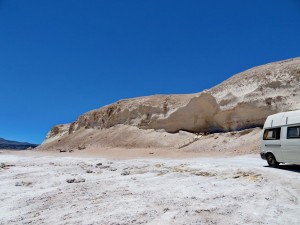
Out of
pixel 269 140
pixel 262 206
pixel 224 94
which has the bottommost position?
pixel 262 206

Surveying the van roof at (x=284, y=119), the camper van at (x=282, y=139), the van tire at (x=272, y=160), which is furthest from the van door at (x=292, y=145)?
the van tire at (x=272, y=160)

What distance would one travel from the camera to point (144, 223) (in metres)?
6.32

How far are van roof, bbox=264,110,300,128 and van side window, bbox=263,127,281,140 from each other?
21cm

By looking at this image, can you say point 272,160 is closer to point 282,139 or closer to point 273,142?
point 273,142

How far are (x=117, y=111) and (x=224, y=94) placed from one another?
19.2 m

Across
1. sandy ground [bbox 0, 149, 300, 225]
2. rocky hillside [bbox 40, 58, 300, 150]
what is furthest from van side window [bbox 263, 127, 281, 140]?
rocky hillside [bbox 40, 58, 300, 150]

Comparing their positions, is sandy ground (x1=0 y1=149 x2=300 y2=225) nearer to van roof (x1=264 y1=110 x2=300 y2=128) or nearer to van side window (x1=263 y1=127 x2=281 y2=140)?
van roof (x1=264 y1=110 x2=300 y2=128)

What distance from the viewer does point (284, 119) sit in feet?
49.9

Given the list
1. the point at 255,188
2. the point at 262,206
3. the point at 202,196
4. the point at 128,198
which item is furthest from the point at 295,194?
the point at 128,198

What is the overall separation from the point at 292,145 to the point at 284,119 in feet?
4.64

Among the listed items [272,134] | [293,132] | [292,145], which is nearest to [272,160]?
[272,134]

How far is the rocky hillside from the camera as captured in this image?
36.4m

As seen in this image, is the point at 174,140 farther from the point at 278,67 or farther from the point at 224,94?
the point at 278,67

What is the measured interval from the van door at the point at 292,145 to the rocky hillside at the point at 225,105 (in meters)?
21.3
